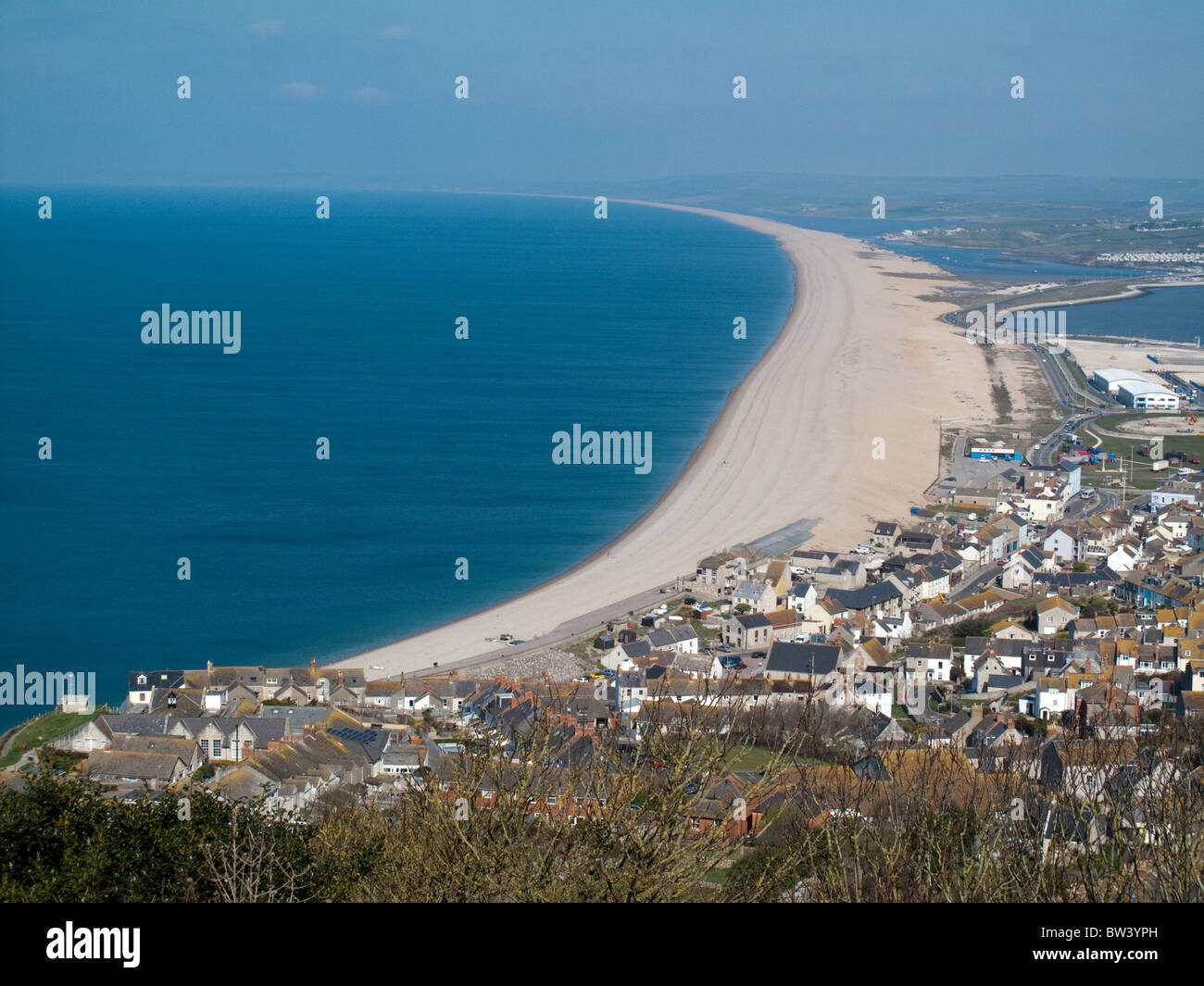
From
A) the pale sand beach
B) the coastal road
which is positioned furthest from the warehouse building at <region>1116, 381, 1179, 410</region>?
the coastal road

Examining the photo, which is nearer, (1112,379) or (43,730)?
(43,730)

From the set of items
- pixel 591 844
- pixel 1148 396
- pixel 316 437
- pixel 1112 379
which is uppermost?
pixel 1112 379

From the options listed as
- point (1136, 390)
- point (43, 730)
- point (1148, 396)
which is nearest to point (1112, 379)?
point (1136, 390)

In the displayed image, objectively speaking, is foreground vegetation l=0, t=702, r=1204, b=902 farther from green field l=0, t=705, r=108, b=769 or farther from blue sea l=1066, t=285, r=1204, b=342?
blue sea l=1066, t=285, r=1204, b=342

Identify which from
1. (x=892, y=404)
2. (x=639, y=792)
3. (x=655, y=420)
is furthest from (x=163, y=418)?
(x=639, y=792)

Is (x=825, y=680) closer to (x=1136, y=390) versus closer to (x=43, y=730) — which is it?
(x=43, y=730)

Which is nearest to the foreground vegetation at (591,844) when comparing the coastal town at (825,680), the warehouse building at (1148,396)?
the coastal town at (825,680)
